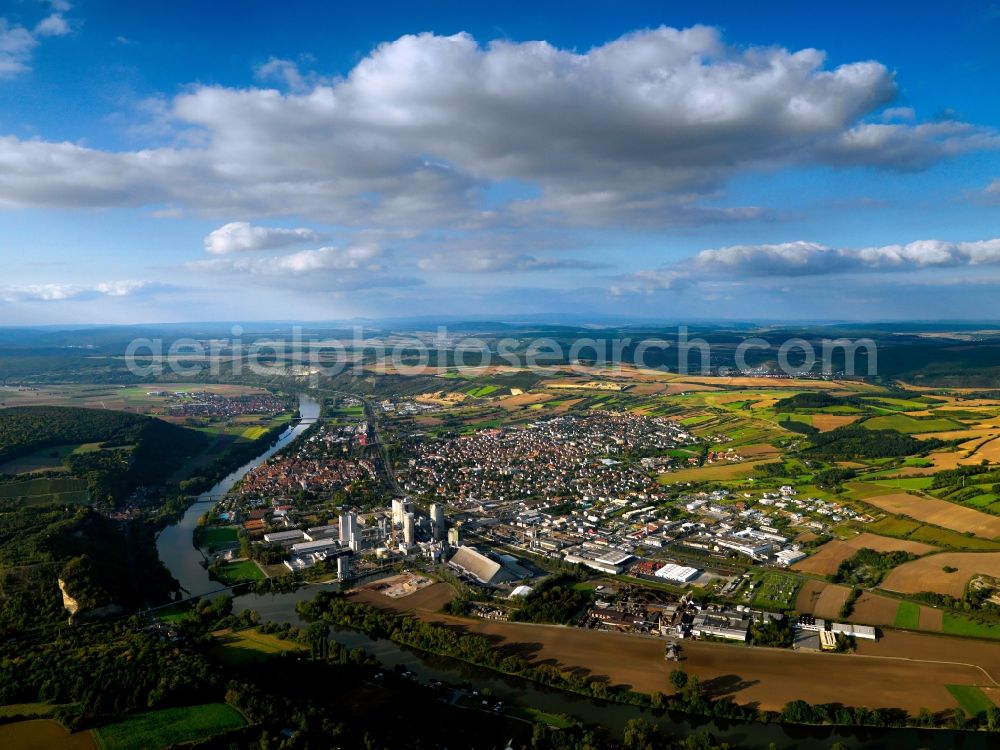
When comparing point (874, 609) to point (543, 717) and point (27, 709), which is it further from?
point (27, 709)

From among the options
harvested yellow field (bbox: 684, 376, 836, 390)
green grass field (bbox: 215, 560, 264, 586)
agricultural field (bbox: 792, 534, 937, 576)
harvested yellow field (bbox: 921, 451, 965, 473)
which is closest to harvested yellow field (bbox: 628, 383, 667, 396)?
harvested yellow field (bbox: 684, 376, 836, 390)

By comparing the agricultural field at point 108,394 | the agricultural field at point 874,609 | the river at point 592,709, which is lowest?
the river at point 592,709

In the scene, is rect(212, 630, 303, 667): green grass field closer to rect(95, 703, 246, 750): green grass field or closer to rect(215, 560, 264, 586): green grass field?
rect(95, 703, 246, 750): green grass field

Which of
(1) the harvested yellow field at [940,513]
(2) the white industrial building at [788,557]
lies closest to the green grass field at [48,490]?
(2) the white industrial building at [788,557]

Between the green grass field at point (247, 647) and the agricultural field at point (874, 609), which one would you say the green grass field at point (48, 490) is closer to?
the green grass field at point (247, 647)

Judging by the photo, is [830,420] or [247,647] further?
[830,420]

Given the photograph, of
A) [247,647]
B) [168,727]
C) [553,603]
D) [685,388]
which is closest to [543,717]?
[553,603]

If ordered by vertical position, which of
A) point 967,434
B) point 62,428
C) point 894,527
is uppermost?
point 62,428
